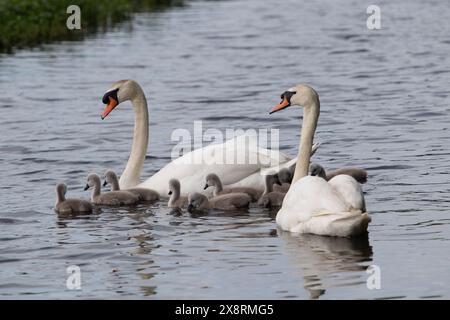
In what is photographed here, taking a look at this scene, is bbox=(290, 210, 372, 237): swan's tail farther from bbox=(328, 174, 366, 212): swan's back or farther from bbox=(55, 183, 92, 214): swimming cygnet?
bbox=(55, 183, 92, 214): swimming cygnet

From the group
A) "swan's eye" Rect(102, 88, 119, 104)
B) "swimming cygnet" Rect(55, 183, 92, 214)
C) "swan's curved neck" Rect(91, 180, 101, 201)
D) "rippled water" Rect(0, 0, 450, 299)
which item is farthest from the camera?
"swan's eye" Rect(102, 88, 119, 104)

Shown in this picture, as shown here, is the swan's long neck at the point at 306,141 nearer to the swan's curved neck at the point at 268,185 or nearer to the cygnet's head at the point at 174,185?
the swan's curved neck at the point at 268,185

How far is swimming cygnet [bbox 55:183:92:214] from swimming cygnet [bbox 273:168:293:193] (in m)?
2.05

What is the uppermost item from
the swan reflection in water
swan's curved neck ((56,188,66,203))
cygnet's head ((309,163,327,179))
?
cygnet's head ((309,163,327,179))

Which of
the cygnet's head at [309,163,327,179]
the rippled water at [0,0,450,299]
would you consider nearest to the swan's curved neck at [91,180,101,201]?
the rippled water at [0,0,450,299]

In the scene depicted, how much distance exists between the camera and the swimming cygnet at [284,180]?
46.5 feet

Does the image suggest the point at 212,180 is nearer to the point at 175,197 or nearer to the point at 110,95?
the point at 175,197

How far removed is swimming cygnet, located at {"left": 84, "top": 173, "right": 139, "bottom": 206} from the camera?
14039 millimetres

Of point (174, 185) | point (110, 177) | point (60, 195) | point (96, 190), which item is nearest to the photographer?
point (60, 195)

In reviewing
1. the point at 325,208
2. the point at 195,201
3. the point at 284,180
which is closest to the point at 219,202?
the point at 195,201

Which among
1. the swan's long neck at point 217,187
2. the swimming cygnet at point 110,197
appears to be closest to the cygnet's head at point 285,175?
the swan's long neck at point 217,187

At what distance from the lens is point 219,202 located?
1364cm

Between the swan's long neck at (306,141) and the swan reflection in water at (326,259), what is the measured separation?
123 cm

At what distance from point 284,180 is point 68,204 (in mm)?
2375
